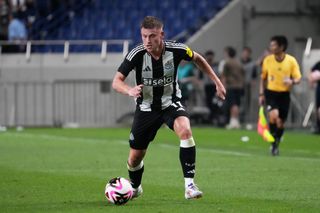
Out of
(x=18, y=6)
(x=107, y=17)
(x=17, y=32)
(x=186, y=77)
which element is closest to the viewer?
(x=186, y=77)

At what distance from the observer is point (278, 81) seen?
20031 mm

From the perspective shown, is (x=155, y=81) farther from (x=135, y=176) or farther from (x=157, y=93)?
(x=135, y=176)

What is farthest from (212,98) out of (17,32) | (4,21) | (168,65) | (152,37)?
(152,37)

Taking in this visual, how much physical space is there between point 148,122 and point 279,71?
871cm

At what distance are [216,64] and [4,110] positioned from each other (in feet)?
22.0

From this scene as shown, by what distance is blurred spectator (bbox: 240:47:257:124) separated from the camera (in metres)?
30.6

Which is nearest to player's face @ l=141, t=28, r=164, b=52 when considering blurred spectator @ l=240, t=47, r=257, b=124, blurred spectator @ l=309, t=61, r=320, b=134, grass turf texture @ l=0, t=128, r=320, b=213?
grass turf texture @ l=0, t=128, r=320, b=213

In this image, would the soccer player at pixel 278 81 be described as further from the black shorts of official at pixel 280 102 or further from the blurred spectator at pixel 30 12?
the blurred spectator at pixel 30 12

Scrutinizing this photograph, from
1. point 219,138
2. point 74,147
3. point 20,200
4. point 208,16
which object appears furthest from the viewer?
point 208,16

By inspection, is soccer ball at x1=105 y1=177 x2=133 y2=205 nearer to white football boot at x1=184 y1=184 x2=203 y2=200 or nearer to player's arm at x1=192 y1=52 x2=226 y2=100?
white football boot at x1=184 y1=184 x2=203 y2=200

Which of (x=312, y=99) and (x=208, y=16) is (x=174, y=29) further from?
(x=312, y=99)

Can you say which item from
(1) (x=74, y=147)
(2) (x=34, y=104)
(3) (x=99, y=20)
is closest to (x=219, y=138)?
(1) (x=74, y=147)

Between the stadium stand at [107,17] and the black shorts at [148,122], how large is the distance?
74.4 feet

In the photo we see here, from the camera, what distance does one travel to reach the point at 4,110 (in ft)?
105
